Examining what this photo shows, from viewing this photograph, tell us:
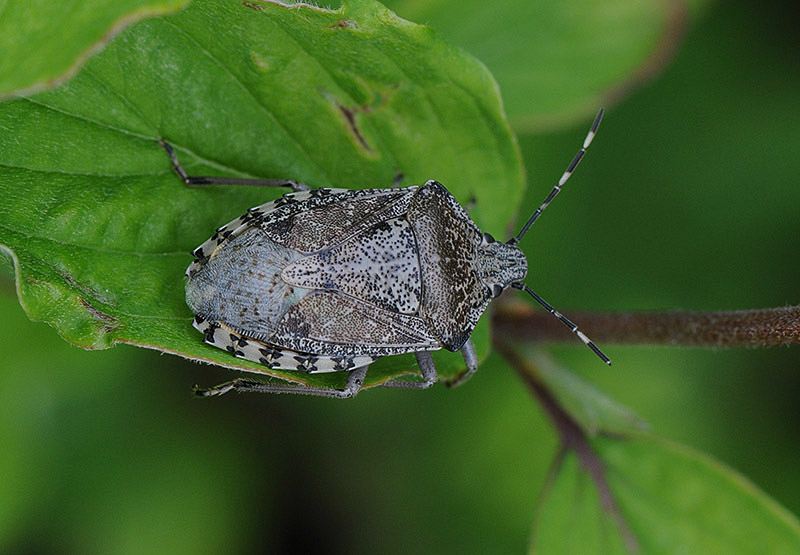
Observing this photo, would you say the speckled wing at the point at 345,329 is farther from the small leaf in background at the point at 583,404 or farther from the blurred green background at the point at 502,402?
the blurred green background at the point at 502,402

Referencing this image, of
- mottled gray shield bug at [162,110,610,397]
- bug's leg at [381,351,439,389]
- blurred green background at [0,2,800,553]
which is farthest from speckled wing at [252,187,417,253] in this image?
blurred green background at [0,2,800,553]

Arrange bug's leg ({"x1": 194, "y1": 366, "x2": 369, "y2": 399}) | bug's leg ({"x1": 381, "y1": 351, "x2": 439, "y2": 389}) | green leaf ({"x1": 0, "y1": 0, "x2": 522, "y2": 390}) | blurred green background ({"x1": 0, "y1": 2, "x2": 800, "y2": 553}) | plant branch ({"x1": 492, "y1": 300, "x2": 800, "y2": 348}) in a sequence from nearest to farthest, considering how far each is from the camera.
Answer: green leaf ({"x1": 0, "y1": 0, "x2": 522, "y2": 390}) → plant branch ({"x1": 492, "y1": 300, "x2": 800, "y2": 348}) → bug's leg ({"x1": 194, "y1": 366, "x2": 369, "y2": 399}) → bug's leg ({"x1": 381, "y1": 351, "x2": 439, "y2": 389}) → blurred green background ({"x1": 0, "y1": 2, "x2": 800, "y2": 553})

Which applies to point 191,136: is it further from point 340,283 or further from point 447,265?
point 447,265

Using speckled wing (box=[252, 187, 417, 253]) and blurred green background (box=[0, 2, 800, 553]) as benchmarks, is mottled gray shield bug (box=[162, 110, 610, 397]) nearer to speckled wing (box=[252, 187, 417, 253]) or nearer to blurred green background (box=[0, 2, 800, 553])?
speckled wing (box=[252, 187, 417, 253])

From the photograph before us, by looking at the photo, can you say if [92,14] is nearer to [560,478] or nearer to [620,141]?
[560,478]

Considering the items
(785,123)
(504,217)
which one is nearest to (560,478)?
(504,217)

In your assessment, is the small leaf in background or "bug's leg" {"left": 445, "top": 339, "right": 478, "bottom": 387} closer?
"bug's leg" {"left": 445, "top": 339, "right": 478, "bottom": 387}

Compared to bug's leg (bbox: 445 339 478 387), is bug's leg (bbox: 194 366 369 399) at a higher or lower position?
lower
